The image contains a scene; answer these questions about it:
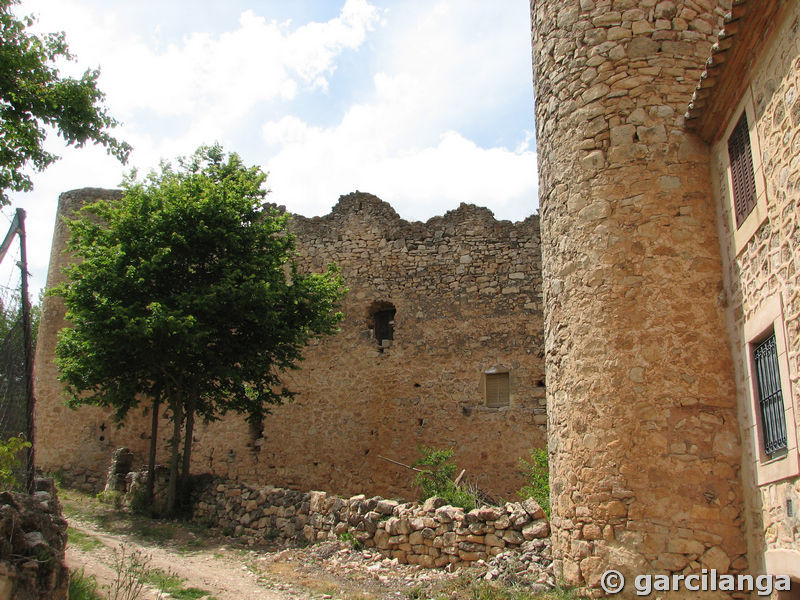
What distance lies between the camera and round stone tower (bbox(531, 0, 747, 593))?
577 centimetres

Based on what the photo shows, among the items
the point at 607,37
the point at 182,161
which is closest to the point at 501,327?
the point at 182,161

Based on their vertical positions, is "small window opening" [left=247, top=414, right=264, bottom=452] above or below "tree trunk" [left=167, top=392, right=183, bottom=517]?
above

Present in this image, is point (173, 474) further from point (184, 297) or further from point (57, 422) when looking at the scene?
point (57, 422)

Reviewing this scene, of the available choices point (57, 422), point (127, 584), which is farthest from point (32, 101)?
point (57, 422)

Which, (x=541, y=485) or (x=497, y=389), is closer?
(x=541, y=485)

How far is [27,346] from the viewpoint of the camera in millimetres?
6637

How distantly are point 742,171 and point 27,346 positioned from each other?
6769 mm

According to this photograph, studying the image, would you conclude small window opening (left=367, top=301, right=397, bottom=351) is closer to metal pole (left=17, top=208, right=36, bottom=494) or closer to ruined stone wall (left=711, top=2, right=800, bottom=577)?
metal pole (left=17, top=208, right=36, bottom=494)

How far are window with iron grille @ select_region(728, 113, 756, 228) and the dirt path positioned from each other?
5.84 m

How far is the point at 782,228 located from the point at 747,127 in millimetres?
1183

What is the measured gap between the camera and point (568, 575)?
6.24 meters

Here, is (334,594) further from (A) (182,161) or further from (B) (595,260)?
(A) (182,161)

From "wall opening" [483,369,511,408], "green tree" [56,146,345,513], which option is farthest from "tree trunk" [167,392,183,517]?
"wall opening" [483,369,511,408]

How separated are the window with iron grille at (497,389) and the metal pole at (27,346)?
959 centimetres
